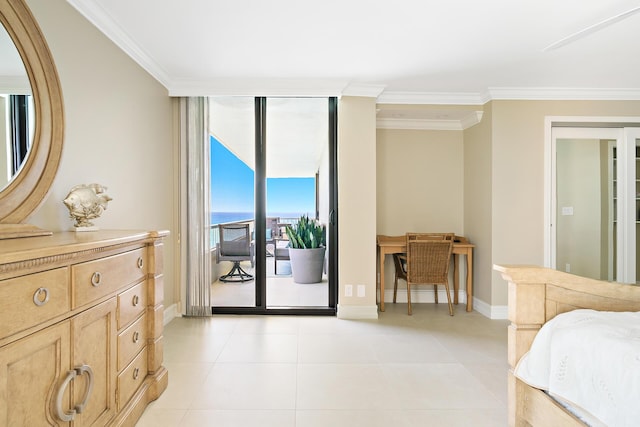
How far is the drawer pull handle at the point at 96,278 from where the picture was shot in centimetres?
153

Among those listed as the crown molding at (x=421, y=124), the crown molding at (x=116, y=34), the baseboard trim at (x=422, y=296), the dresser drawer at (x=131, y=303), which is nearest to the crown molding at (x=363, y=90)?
the crown molding at (x=421, y=124)

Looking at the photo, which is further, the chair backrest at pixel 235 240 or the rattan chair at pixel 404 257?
the chair backrest at pixel 235 240

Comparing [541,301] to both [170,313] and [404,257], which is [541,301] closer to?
[404,257]

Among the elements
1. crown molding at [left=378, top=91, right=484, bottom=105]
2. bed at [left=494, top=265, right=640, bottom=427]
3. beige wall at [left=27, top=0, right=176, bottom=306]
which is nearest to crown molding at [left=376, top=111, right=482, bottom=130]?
crown molding at [left=378, top=91, right=484, bottom=105]

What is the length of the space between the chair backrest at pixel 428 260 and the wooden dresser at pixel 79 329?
2580 millimetres

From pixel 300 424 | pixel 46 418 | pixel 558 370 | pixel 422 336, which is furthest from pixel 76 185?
pixel 422 336

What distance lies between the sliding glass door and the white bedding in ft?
8.08

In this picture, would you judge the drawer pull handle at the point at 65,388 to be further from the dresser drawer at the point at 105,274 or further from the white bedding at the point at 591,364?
the white bedding at the point at 591,364

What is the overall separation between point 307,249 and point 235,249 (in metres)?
0.85


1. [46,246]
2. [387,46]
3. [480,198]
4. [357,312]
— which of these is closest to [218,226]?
[357,312]

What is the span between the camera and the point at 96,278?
1.56 metres

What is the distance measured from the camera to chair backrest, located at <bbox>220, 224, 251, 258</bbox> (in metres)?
4.07

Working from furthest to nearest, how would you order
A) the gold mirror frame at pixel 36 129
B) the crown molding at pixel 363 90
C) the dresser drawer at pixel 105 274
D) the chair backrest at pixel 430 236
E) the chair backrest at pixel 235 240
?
the chair backrest at pixel 235 240 < the chair backrest at pixel 430 236 < the crown molding at pixel 363 90 < the gold mirror frame at pixel 36 129 < the dresser drawer at pixel 105 274

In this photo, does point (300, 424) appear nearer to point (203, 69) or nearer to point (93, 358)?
point (93, 358)
